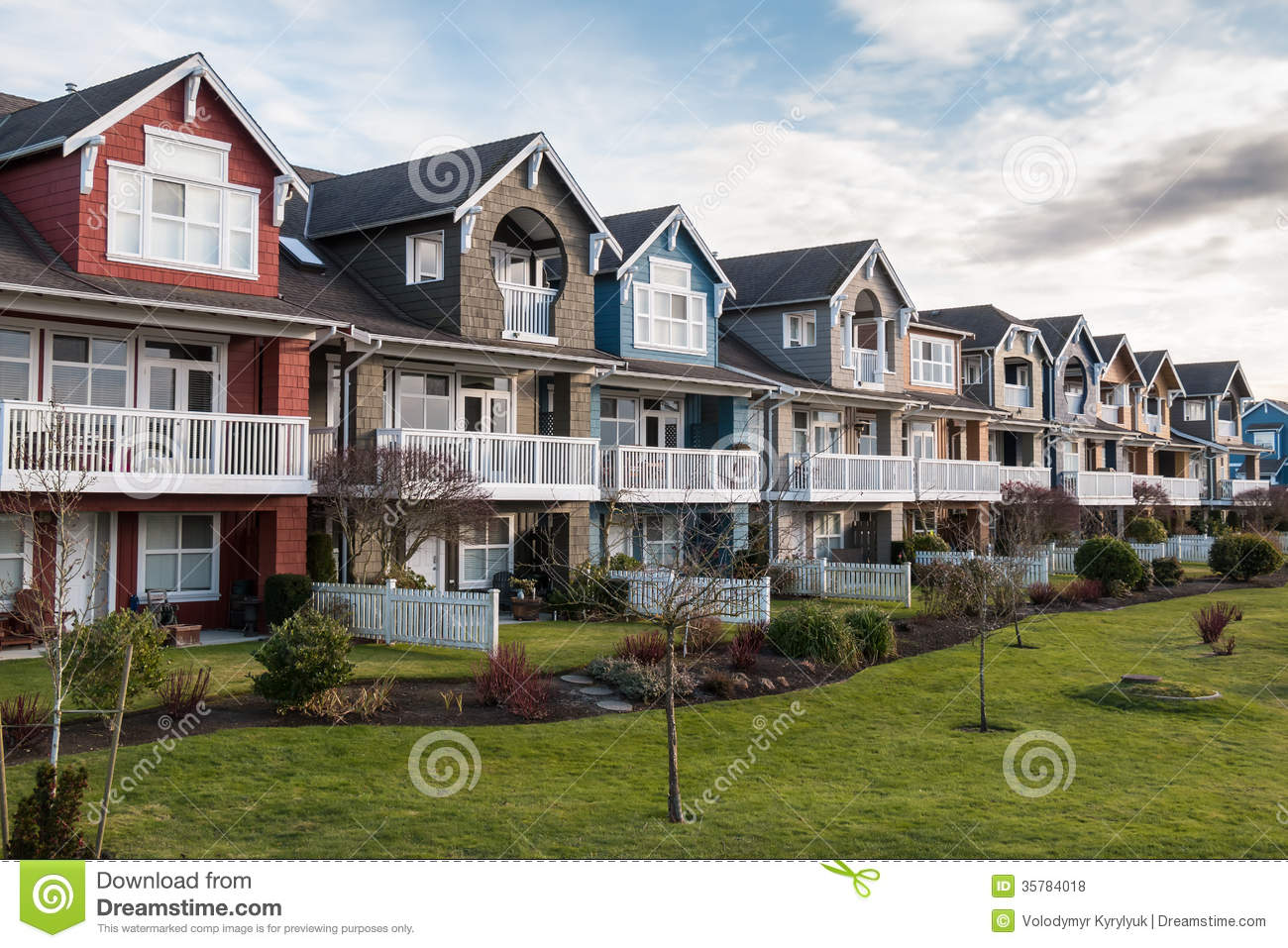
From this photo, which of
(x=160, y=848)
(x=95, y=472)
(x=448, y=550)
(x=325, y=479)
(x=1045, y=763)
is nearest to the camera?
(x=160, y=848)

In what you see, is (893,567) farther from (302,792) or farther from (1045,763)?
(302,792)

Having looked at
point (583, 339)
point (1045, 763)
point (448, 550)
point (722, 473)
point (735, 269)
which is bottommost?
point (1045, 763)

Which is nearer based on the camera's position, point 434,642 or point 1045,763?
point 1045,763

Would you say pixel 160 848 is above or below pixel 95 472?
below

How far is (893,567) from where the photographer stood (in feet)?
87.4

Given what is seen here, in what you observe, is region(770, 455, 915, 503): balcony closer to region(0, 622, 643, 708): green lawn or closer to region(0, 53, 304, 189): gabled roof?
region(0, 622, 643, 708): green lawn

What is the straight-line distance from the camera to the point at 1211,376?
2667 inches

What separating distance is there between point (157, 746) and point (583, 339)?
58.6 feet

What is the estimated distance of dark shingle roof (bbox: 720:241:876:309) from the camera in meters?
35.9

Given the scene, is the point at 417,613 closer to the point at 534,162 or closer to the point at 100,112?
the point at 100,112

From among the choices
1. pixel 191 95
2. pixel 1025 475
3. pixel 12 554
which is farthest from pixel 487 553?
pixel 1025 475

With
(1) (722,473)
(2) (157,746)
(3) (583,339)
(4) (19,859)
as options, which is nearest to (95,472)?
(2) (157,746)

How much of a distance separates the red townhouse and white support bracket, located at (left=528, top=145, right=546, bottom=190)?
5.81 metres

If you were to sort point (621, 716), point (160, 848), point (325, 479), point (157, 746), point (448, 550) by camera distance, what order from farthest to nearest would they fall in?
point (448, 550) < point (325, 479) < point (621, 716) < point (157, 746) < point (160, 848)
